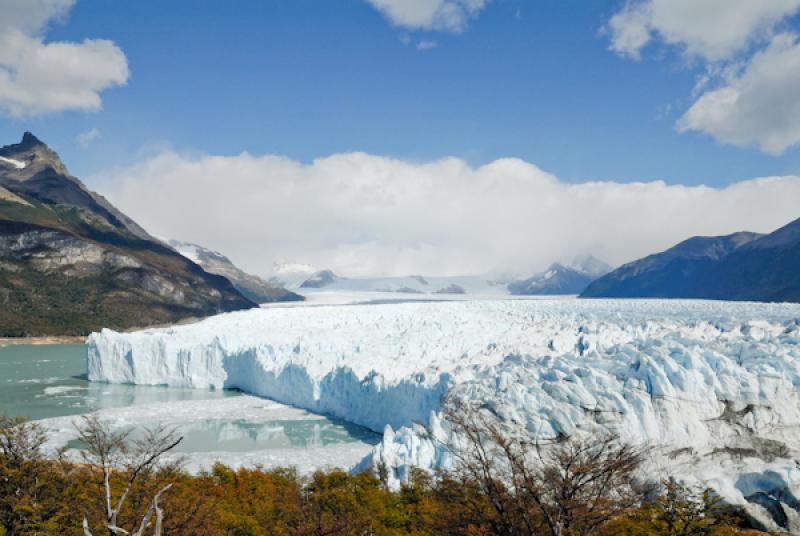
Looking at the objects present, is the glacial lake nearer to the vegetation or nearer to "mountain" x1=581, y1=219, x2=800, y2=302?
the vegetation

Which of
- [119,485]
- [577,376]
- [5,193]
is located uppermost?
[5,193]

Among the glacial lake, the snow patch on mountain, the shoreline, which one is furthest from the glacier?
the snow patch on mountain

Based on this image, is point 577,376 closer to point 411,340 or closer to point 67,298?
point 411,340

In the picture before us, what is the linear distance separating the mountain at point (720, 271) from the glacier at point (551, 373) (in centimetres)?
8060

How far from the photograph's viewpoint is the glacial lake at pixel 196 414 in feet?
88.5

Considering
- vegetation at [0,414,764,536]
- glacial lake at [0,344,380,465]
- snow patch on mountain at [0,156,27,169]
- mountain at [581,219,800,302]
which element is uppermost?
snow patch on mountain at [0,156,27,169]

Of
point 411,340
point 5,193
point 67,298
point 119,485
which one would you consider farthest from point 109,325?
point 119,485

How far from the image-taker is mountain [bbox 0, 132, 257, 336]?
94.1m

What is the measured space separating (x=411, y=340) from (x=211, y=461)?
16.8m

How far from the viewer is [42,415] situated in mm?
32344

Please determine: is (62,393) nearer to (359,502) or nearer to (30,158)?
(359,502)

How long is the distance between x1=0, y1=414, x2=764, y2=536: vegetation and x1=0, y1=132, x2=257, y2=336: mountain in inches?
3380

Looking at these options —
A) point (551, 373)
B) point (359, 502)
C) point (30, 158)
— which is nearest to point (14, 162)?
point (30, 158)

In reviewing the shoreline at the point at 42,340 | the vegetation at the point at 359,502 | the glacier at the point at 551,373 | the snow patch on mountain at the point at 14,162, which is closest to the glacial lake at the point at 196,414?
the glacier at the point at 551,373
